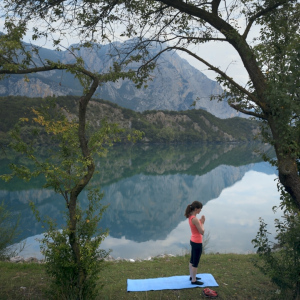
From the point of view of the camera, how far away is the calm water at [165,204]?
1714cm

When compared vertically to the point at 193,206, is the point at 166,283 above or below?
below

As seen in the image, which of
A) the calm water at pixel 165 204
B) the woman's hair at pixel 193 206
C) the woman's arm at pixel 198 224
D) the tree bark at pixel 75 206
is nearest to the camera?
the tree bark at pixel 75 206


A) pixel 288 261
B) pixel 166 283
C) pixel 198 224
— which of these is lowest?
pixel 166 283

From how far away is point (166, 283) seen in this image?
579 centimetres

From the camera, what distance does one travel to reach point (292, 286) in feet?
14.7

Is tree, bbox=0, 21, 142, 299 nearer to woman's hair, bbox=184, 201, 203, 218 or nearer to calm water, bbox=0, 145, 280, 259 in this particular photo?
woman's hair, bbox=184, 201, 203, 218

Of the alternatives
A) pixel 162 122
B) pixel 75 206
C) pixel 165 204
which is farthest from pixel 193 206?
pixel 162 122

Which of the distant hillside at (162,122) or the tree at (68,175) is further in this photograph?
the distant hillside at (162,122)

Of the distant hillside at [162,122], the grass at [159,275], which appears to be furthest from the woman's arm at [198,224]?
the distant hillside at [162,122]

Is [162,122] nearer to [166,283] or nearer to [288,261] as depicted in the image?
[166,283]

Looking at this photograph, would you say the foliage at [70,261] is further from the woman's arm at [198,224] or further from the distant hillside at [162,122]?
the distant hillside at [162,122]

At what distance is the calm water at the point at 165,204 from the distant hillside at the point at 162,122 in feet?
161

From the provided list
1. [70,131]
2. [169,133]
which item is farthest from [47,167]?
[169,133]

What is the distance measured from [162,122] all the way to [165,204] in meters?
97.8
